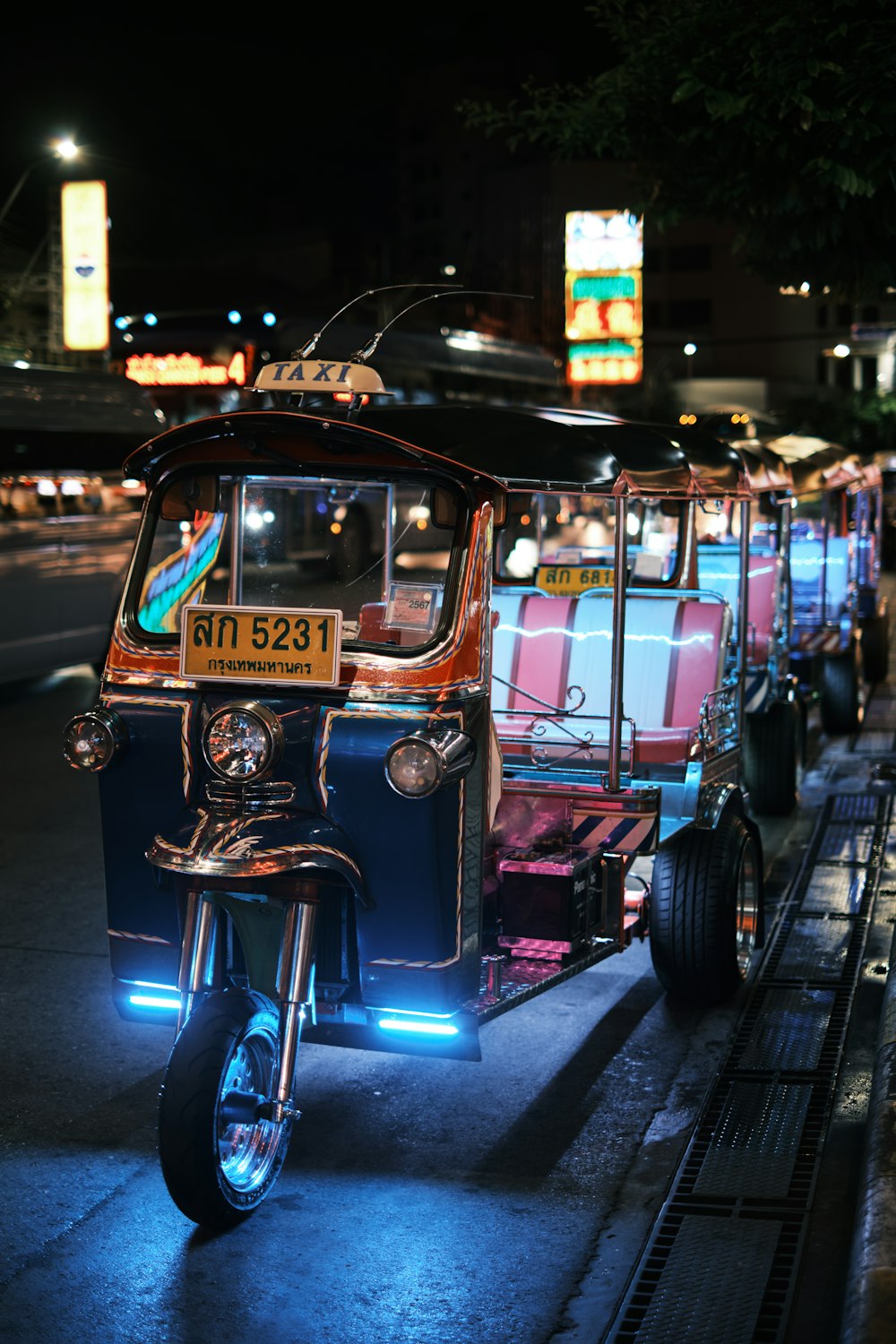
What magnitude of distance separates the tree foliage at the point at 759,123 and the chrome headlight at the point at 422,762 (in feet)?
15.2

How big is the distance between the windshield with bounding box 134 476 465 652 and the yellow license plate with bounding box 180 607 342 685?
258mm

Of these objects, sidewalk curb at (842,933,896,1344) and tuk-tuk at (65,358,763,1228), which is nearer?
sidewalk curb at (842,933,896,1344)

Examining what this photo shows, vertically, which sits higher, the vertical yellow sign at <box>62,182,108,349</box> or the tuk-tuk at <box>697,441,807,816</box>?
the vertical yellow sign at <box>62,182,108,349</box>

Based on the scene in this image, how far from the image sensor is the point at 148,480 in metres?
5.31

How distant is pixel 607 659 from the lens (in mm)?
7828

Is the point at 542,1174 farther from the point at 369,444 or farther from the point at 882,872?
the point at 882,872

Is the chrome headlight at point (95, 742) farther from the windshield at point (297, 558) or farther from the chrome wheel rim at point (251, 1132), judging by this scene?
the chrome wheel rim at point (251, 1132)

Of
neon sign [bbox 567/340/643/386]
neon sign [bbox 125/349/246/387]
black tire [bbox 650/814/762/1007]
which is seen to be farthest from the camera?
neon sign [bbox 567/340/643/386]

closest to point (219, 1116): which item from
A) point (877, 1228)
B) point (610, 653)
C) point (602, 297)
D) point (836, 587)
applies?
point (877, 1228)

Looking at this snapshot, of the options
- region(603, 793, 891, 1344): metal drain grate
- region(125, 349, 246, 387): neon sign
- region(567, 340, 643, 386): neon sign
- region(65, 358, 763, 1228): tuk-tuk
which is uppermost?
region(567, 340, 643, 386): neon sign

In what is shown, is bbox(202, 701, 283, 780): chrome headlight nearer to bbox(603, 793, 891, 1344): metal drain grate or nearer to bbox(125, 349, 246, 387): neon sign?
bbox(603, 793, 891, 1344): metal drain grate

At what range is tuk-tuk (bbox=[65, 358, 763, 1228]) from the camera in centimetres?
459

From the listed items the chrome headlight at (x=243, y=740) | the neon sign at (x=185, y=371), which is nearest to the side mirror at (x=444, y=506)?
the chrome headlight at (x=243, y=740)

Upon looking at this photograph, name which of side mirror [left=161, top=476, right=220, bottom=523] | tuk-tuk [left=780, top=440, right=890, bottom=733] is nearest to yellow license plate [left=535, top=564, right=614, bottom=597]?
tuk-tuk [left=780, top=440, right=890, bottom=733]
